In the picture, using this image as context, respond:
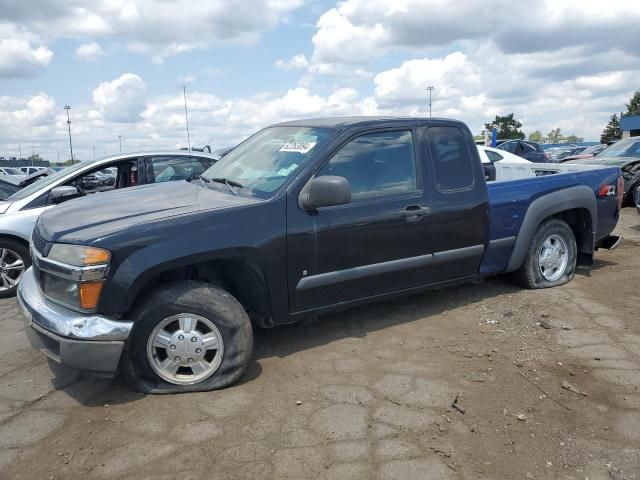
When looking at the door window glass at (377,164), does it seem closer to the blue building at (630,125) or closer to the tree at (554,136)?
the blue building at (630,125)

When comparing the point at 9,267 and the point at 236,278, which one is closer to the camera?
the point at 236,278

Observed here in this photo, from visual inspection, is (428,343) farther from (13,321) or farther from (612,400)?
(13,321)

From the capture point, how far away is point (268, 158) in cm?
425

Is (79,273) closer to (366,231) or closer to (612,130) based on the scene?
(366,231)

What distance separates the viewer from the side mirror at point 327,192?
142 inches

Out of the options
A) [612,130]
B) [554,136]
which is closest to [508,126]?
[612,130]

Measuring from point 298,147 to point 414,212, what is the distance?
101 centimetres

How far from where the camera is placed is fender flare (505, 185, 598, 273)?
5.14 metres

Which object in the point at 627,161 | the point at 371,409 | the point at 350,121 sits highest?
the point at 350,121

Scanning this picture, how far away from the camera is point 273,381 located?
3629 mm

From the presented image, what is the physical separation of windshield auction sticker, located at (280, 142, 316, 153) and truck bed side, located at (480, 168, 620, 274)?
1.81m

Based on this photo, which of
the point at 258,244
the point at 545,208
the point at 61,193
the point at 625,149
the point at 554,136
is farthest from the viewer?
the point at 554,136

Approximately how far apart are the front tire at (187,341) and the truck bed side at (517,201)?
8.05 ft

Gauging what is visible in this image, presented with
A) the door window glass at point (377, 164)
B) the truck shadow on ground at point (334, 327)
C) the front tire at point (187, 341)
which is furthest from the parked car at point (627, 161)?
the front tire at point (187, 341)
